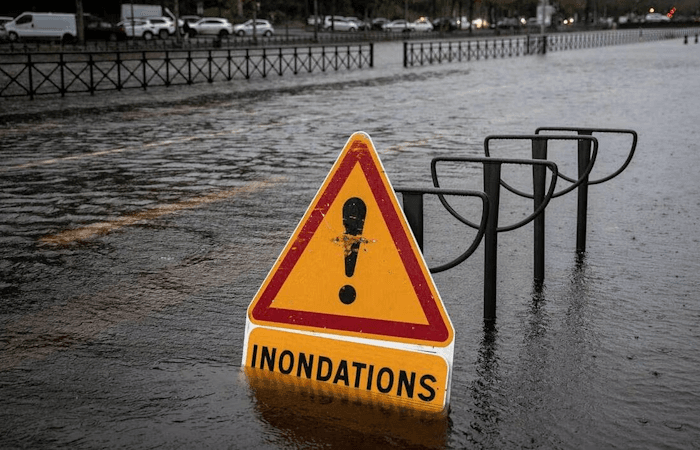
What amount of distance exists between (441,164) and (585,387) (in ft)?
24.4

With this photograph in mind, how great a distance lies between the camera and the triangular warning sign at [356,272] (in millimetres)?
3891

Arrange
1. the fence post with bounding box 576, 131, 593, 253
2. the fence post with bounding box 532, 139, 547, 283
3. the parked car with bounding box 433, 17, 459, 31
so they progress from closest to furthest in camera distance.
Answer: the fence post with bounding box 532, 139, 547, 283, the fence post with bounding box 576, 131, 593, 253, the parked car with bounding box 433, 17, 459, 31

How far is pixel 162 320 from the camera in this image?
17.2 ft

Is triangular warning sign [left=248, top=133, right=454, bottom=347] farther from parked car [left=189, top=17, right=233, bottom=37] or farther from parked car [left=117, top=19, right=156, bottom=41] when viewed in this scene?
parked car [left=189, top=17, right=233, bottom=37]

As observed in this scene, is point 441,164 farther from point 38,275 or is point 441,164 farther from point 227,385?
point 227,385

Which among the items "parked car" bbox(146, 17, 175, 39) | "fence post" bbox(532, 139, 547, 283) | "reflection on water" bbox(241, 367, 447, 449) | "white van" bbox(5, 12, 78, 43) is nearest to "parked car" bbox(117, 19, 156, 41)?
"parked car" bbox(146, 17, 175, 39)

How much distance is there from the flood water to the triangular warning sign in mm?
331

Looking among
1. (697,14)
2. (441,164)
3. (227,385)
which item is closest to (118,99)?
(441,164)

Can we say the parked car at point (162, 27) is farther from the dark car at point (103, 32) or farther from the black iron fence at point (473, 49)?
the black iron fence at point (473, 49)

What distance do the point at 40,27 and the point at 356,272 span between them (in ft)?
179

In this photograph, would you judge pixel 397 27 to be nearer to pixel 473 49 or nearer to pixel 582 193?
pixel 473 49

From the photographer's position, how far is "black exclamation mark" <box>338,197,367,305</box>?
396 centimetres

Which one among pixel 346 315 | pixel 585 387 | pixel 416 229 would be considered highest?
pixel 416 229

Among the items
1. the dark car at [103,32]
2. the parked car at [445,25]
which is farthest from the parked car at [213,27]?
the parked car at [445,25]
